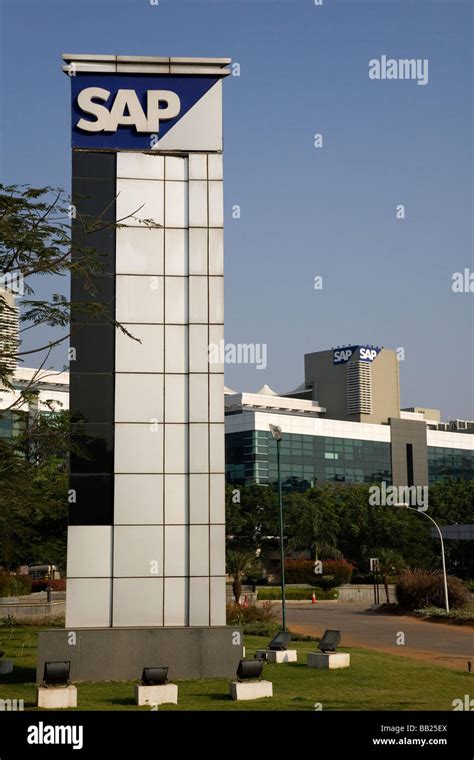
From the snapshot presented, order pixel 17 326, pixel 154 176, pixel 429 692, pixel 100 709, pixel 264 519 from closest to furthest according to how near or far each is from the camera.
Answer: pixel 100 709, pixel 429 692, pixel 154 176, pixel 17 326, pixel 264 519

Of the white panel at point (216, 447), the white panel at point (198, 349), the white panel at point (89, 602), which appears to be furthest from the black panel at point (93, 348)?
the white panel at point (89, 602)

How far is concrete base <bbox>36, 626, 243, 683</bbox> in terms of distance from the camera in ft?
80.7

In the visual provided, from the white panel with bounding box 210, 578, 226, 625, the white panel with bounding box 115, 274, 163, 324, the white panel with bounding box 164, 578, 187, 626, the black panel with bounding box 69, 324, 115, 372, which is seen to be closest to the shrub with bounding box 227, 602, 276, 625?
the white panel with bounding box 210, 578, 226, 625

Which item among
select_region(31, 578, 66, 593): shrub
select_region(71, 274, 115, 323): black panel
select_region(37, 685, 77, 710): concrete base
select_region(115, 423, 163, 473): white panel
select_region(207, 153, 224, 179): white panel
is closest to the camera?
select_region(37, 685, 77, 710): concrete base

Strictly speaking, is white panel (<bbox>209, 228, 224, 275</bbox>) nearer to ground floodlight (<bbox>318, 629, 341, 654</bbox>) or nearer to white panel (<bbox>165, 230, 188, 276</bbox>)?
white panel (<bbox>165, 230, 188, 276</bbox>)

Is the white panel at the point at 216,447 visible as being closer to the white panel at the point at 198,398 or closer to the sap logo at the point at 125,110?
the white panel at the point at 198,398

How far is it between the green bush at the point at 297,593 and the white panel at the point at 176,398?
47.2 m

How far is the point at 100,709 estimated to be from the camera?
2047cm

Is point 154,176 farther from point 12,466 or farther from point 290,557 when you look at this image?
point 290,557

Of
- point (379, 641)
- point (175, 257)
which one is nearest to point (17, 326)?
point (175, 257)

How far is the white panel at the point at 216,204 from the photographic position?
27.1 m

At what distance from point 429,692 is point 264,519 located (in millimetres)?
67916

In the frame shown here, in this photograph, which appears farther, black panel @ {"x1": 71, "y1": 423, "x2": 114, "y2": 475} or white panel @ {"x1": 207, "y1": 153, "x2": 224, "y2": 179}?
white panel @ {"x1": 207, "y1": 153, "x2": 224, "y2": 179}

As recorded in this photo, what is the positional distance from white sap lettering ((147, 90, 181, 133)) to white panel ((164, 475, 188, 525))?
31.6 feet
